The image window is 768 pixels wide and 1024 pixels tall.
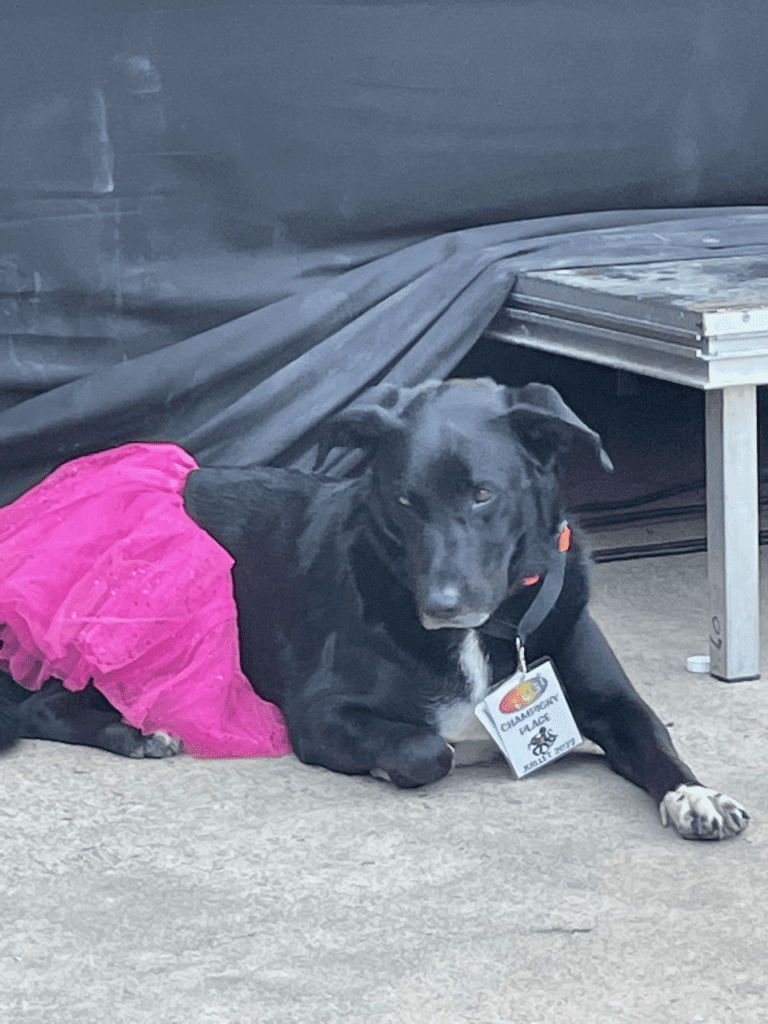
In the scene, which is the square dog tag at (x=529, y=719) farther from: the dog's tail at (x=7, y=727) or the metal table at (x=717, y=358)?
the dog's tail at (x=7, y=727)

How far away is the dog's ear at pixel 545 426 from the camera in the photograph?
9.13ft

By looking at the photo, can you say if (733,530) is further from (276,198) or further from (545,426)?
(276,198)

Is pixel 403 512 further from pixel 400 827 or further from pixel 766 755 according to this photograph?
pixel 766 755

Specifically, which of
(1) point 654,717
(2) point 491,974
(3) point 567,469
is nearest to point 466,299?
(3) point 567,469

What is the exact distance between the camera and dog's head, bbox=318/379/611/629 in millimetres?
2707

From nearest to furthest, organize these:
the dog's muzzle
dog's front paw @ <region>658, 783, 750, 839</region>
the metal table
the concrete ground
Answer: the concrete ground → dog's front paw @ <region>658, 783, 750, 839</region> → the dog's muzzle → the metal table

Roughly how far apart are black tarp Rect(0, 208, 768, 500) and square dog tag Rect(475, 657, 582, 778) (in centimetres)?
118

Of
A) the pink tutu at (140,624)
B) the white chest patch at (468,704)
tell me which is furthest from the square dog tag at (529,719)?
the pink tutu at (140,624)

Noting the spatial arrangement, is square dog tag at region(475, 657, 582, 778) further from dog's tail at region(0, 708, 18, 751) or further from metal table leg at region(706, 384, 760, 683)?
dog's tail at region(0, 708, 18, 751)

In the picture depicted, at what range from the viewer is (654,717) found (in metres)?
2.80

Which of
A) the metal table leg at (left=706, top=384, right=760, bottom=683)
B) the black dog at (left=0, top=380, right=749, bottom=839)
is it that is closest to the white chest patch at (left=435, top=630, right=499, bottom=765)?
the black dog at (left=0, top=380, right=749, bottom=839)

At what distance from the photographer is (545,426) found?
2.79m

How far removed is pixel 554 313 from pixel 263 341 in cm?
70

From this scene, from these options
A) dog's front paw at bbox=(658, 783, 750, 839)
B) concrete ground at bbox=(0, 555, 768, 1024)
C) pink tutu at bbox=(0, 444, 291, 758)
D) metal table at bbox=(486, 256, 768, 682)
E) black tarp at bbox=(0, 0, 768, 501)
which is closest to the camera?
concrete ground at bbox=(0, 555, 768, 1024)
